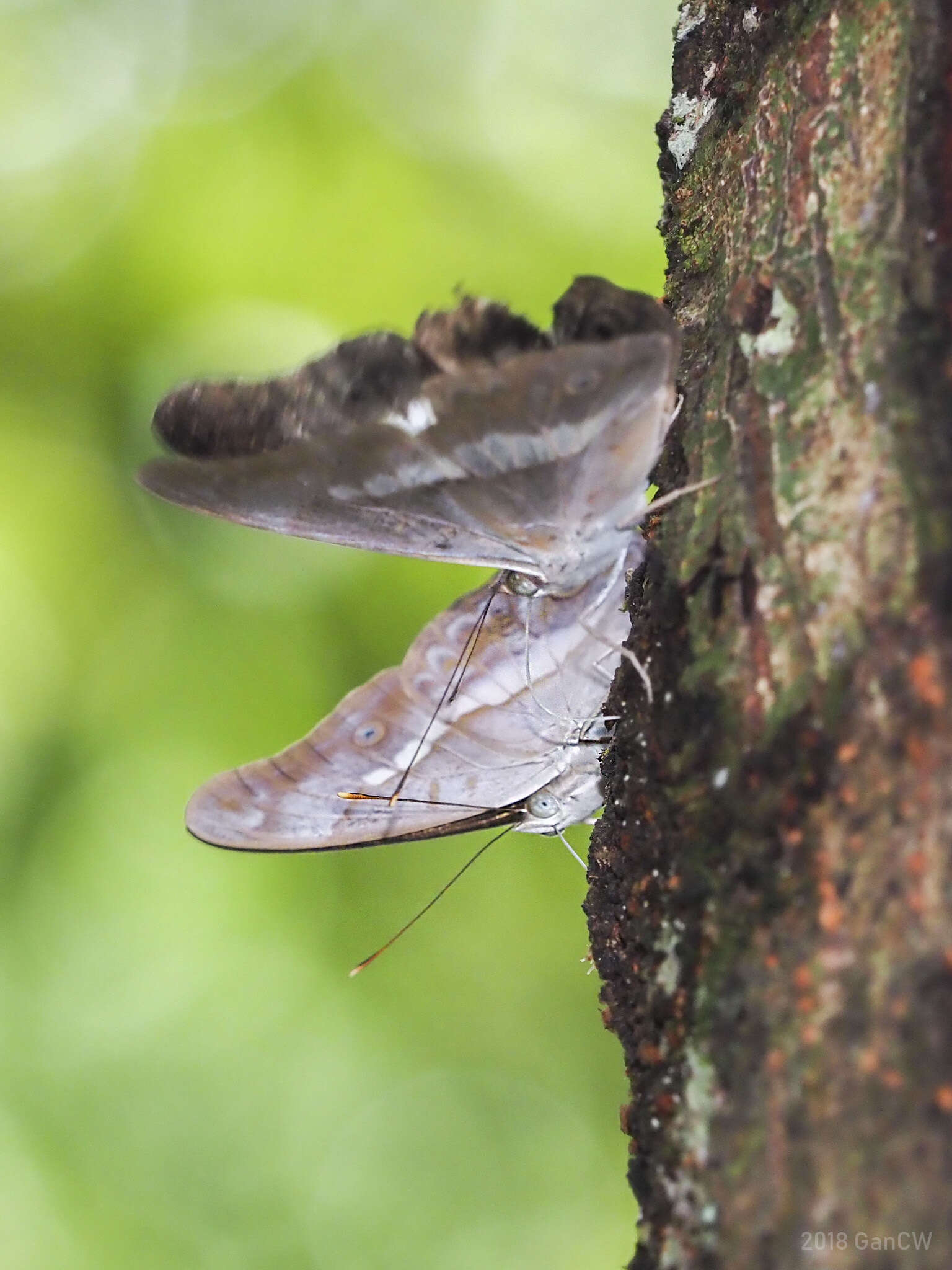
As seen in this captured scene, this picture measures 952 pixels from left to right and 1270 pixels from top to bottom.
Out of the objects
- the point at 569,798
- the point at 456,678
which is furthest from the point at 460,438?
the point at 569,798

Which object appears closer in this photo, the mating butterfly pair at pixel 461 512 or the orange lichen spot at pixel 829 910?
the orange lichen spot at pixel 829 910

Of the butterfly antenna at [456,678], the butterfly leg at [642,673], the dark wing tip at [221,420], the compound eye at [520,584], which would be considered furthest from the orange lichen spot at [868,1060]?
the butterfly antenna at [456,678]

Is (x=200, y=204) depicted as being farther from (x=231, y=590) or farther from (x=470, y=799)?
(x=470, y=799)

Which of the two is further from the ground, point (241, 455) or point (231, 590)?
point (231, 590)

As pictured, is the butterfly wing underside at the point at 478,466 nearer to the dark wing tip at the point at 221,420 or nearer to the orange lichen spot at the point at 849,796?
the dark wing tip at the point at 221,420

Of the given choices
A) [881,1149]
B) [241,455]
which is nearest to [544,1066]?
[241,455]

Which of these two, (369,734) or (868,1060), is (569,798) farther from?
(868,1060)
